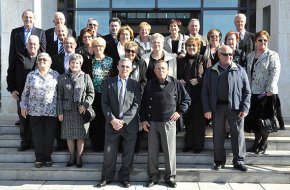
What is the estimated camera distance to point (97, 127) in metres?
6.73

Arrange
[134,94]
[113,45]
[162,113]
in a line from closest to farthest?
[162,113] < [134,94] < [113,45]

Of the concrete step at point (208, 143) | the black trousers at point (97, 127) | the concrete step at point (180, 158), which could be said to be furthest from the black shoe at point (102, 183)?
the concrete step at point (208, 143)

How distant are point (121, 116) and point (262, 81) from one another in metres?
2.46

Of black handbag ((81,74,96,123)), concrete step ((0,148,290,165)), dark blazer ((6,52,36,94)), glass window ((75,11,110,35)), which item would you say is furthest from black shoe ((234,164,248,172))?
glass window ((75,11,110,35))

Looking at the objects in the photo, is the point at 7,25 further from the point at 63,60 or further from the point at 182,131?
the point at 182,131

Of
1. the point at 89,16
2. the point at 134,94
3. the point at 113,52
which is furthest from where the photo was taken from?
the point at 89,16

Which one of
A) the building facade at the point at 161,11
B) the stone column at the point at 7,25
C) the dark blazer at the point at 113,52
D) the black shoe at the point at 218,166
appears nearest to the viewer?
the black shoe at the point at 218,166

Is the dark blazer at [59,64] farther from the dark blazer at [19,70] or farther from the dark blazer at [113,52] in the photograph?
the dark blazer at [113,52]

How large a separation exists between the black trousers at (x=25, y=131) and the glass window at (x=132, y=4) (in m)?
5.98

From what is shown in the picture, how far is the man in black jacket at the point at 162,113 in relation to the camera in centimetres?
600

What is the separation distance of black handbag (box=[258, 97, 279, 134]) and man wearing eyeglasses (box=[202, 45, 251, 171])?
443mm

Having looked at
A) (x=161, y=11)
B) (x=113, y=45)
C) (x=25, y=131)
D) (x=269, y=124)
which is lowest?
(x=25, y=131)

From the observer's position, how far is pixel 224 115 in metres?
6.30

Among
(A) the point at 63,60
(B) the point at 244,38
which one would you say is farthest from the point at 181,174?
(B) the point at 244,38
